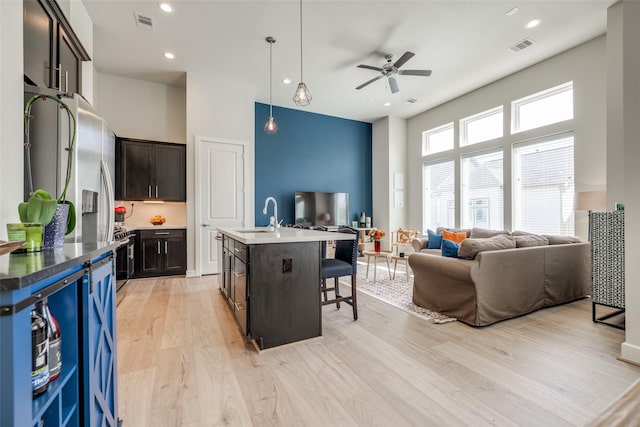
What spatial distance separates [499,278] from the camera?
2.82 m

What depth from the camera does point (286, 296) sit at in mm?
2307

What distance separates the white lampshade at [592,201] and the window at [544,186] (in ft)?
2.83

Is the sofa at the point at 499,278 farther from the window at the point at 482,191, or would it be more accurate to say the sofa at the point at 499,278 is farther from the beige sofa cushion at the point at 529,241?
the window at the point at 482,191

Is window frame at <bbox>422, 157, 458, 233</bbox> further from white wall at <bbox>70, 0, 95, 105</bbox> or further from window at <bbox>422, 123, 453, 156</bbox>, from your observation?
white wall at <bbox>70, 0, 95, 105</bbox>

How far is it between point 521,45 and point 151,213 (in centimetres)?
647

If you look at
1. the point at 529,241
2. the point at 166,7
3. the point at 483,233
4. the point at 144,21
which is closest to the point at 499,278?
the point at 529,241

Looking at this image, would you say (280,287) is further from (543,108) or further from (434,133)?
(434,133)

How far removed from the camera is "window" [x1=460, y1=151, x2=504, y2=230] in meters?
5.37

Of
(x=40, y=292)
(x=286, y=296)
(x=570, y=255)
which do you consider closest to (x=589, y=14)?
(x=570, y=255)

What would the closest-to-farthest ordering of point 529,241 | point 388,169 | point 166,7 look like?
1. point 529,241
2. point 166,7
3. point 388,169

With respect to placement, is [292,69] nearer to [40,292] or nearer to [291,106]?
[291,106]

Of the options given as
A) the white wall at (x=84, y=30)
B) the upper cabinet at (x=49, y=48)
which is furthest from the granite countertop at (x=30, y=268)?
the white wall at (x=84, y=30)

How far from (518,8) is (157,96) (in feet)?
18.5

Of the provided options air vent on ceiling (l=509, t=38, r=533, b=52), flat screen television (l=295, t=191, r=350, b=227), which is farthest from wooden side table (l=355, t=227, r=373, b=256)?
air vent on ceiling (l=509, t=38, r=533, b=52)
